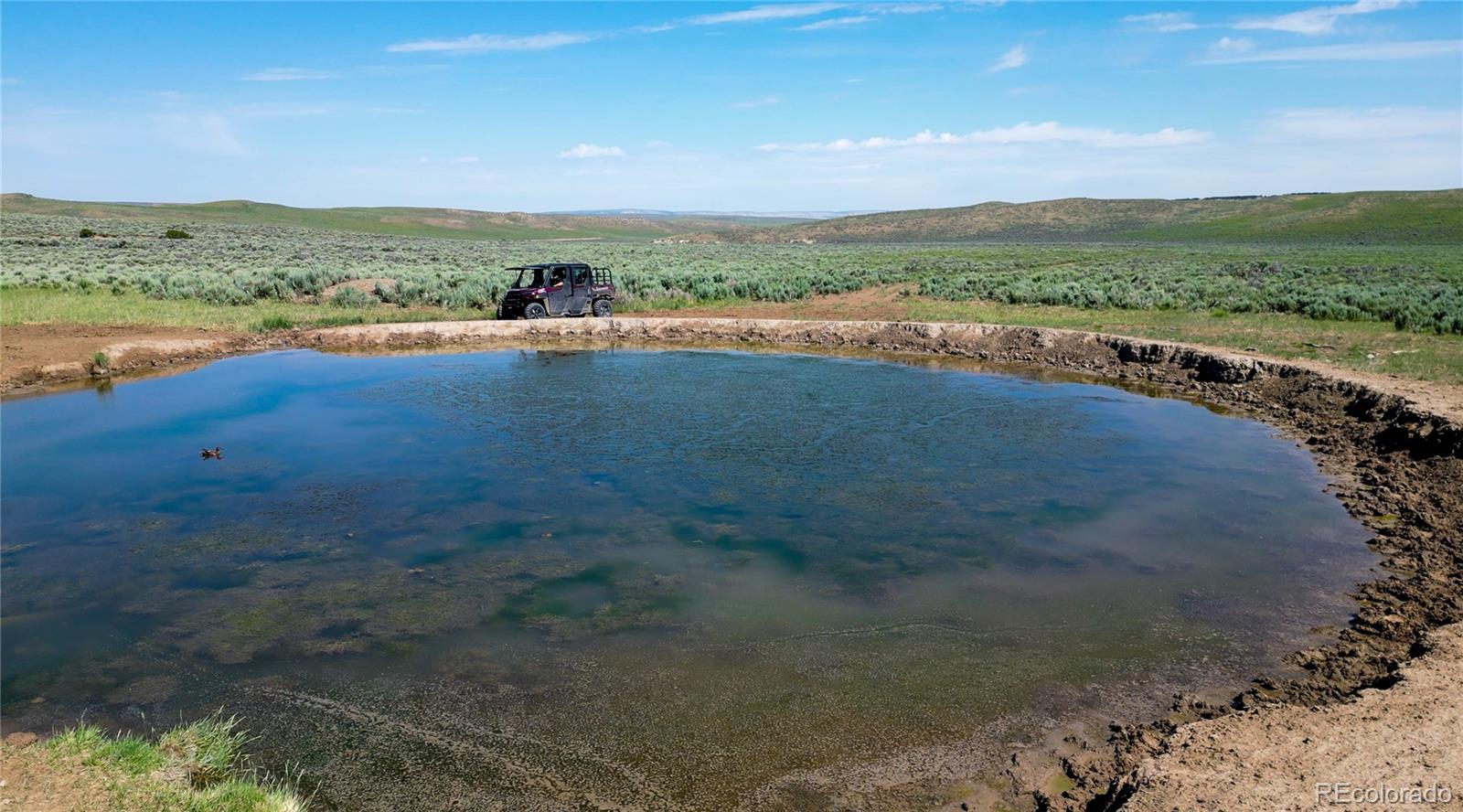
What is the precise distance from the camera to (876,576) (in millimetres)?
8664

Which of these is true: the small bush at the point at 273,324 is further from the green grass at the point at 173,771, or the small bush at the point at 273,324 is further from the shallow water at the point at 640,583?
the green grass at the point at 173,771

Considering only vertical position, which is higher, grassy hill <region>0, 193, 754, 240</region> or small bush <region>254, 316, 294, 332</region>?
grassy hill <region>0, 193, 754, 240</region>

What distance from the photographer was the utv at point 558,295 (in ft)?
83.6

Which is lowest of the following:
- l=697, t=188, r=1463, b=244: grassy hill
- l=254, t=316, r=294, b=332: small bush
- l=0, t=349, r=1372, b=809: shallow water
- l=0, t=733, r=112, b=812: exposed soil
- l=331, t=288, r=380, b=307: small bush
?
l=0, t=349, r=1372, b=809: shallow water

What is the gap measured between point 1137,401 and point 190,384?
720 inches

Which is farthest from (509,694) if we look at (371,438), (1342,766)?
(371,438)

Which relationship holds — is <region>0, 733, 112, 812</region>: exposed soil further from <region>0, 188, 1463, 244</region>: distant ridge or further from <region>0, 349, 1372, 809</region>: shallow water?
<region>0, 188, 1463, 244</region>: distant ridge

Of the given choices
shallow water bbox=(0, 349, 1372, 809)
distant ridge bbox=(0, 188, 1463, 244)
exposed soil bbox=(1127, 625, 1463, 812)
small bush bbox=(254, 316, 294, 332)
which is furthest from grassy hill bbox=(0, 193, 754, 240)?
exposed soil bbox=(1127, 625, 1463, 812)

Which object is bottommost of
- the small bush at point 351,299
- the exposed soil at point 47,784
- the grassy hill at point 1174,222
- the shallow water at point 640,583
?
the shallow water at point 640,583

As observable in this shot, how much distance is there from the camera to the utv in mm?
25484

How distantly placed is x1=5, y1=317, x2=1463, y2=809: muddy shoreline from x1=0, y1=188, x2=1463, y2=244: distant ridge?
86.2 metres

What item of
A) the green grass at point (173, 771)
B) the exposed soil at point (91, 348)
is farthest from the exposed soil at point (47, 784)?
the exposed soil at point (91, 348)

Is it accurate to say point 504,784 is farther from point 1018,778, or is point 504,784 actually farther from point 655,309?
point 655,309

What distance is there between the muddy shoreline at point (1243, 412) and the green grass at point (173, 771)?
4.38 meters
